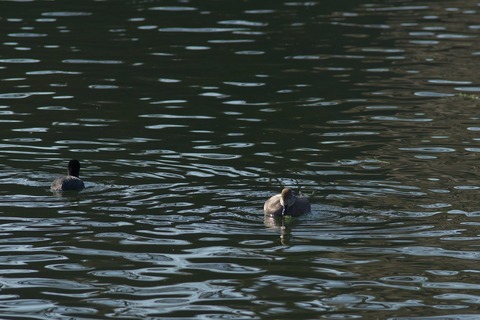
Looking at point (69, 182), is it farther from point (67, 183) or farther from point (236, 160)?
point (236, 160)

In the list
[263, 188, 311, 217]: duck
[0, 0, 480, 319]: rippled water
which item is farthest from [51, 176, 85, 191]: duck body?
[263, 188, 311, 217]: duck

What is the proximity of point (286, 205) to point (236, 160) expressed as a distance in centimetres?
361

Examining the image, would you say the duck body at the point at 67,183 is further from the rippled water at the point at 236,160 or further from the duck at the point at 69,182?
the rippled water at the point at 236,160

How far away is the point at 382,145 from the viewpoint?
21281 mm

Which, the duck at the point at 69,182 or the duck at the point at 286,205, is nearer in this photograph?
the duck at the point at 286,205

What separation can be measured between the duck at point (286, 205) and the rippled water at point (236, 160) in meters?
0.16

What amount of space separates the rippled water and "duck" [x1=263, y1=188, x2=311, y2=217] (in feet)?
0.52

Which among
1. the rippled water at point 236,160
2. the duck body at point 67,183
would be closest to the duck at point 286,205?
the rippled water at point 236,160

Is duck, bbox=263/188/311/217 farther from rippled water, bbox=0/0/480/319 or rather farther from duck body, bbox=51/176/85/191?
duck body, bbox=51/176/85/191

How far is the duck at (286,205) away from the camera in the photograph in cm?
1642

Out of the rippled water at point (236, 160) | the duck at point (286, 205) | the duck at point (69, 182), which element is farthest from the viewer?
the duck at point (69, 182)

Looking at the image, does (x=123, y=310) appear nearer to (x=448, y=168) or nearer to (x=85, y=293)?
(x=85, y=293)

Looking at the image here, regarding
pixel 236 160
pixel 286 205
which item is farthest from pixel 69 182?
pixel 286 205

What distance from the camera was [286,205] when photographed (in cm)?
1642
